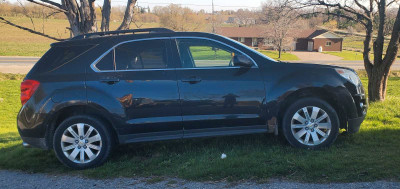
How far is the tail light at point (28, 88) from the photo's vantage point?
4.67 meters

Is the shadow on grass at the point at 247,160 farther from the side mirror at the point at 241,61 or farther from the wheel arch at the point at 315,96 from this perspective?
the side mirror at the point at 241,61

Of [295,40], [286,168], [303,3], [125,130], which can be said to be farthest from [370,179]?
[295,40]

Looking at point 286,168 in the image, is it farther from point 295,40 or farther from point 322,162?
point 295,40

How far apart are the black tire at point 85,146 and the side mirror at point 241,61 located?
78.1 inches

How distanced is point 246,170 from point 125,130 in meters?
1.69

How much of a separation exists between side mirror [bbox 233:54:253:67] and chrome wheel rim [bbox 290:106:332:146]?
3.13 ft

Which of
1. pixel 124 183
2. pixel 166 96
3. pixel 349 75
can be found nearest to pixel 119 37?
pixel 166 96

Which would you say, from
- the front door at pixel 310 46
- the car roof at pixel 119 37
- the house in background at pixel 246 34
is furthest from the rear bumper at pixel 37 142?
the front door at pixel 310 46

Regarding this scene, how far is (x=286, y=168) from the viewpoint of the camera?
164 inches

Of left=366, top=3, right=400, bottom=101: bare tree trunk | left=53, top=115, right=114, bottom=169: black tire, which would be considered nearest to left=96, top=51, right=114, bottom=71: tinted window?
left=53, top=115, right=114, bottom=169: black tire

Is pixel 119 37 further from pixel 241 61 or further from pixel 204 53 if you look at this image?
pixel 241 61

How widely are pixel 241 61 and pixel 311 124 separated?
1304mm

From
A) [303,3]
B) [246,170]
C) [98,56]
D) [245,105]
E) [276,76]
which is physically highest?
[303,3]

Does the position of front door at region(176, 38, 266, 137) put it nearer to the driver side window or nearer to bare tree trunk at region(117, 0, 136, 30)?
the driver side window
